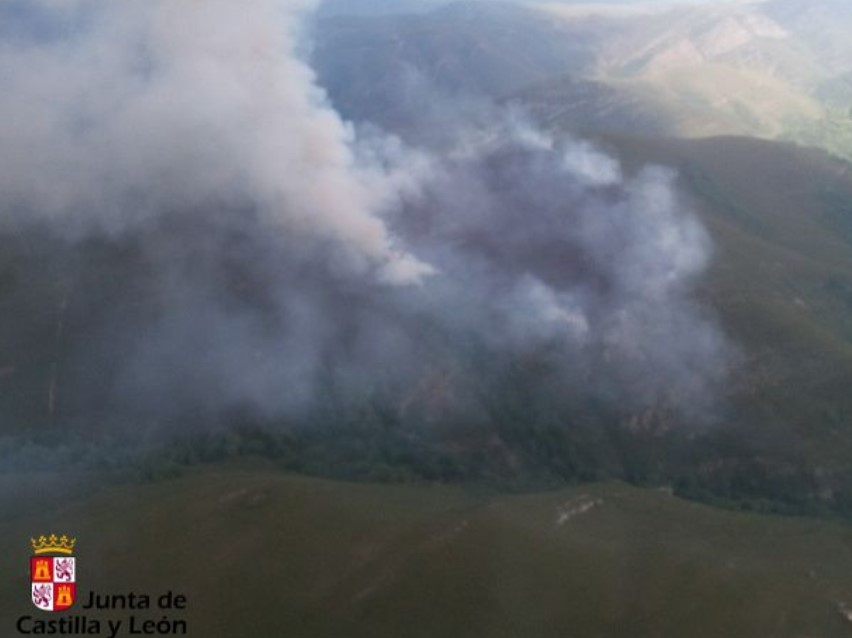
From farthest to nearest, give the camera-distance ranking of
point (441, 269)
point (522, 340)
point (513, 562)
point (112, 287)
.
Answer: point (112, 287)
point (441, 269)
point (522, 340)
point (513, 562)

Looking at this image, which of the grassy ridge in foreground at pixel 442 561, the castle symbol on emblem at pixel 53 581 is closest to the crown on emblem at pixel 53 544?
the grassy ridge in foreground at pixel 442 561

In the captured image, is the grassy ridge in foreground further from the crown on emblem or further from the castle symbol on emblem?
the castle symbol on emblem

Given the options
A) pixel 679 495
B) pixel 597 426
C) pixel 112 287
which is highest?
pixel 112 287

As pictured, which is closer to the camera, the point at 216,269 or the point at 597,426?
the point at 597,426

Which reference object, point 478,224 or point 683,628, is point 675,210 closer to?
point 478,224

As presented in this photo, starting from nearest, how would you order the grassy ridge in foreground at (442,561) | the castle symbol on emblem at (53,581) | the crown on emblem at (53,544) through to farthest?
the castle symbol on emblem at (53,581) → the grassy ridge in foreground at (442,561) → the crown on emblem at (53,544)

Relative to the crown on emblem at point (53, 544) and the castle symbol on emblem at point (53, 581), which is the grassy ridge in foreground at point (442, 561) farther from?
the castle symbol on emblem at point (53, 581)

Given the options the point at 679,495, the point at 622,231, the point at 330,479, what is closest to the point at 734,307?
the point at 622,231
